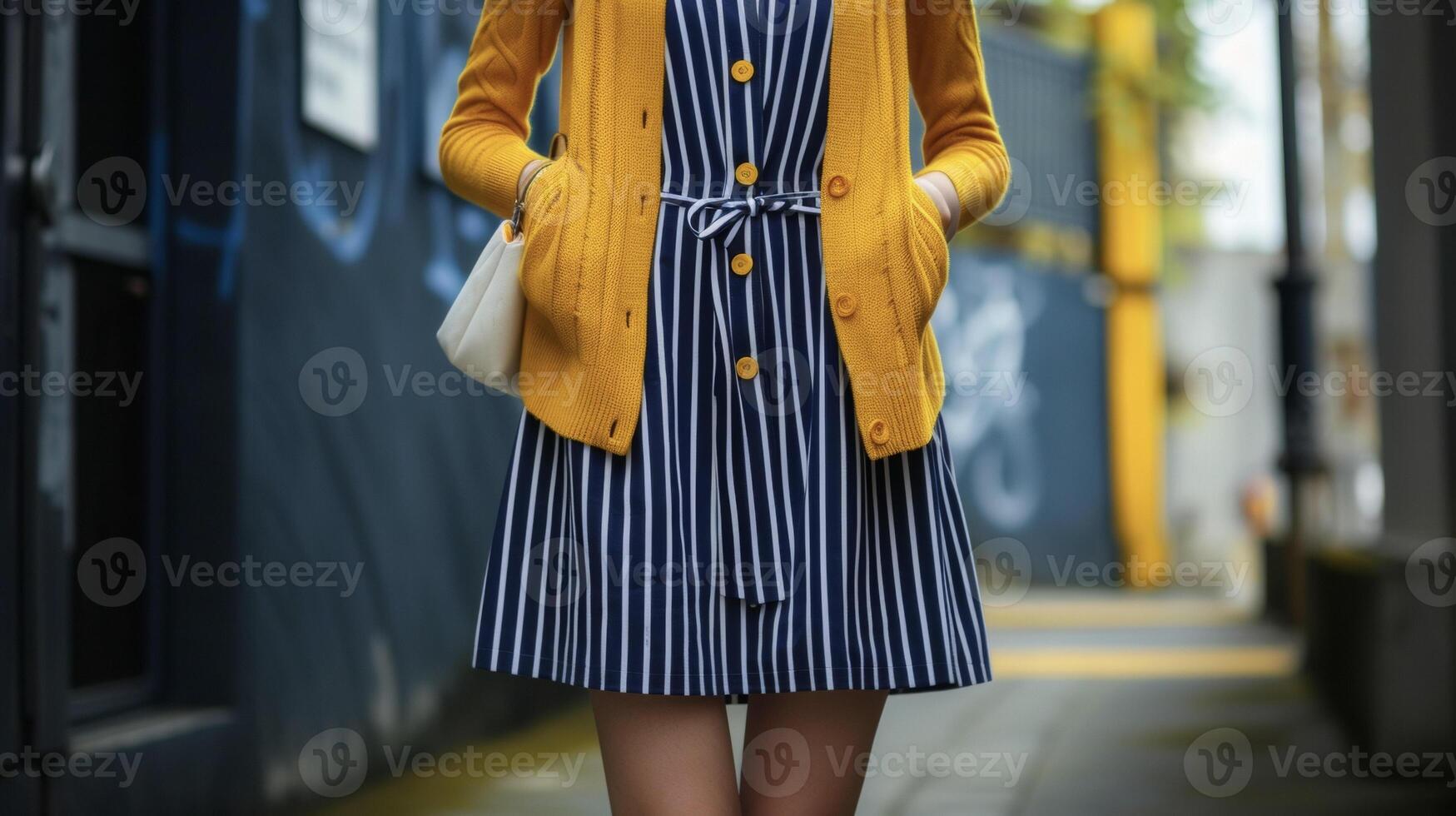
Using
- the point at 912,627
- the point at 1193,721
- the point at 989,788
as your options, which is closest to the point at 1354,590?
the point at 1193,721

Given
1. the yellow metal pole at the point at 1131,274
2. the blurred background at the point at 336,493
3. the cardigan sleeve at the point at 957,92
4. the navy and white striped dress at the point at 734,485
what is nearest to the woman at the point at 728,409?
the navy and white striped dress at the point at 734,485

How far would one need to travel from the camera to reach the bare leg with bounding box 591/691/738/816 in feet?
5.81

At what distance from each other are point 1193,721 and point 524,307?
4.42m

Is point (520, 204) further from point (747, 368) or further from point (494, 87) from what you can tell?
point (747, 368)

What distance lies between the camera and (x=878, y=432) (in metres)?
1.85

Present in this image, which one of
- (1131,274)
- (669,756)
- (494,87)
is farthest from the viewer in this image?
(1131,274)

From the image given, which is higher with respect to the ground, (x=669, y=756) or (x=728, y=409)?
(x=728, y=409)

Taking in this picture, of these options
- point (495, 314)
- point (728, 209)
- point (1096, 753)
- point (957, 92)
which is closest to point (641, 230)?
point (728, 209)

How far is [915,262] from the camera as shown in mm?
1857

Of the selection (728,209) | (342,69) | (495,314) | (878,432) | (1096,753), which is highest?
(342,69)

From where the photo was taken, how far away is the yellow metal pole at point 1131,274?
13984mm

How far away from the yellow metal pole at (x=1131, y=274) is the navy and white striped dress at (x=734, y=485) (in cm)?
1255

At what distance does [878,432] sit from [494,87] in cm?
69

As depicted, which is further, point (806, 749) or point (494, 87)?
point (494, 87)
